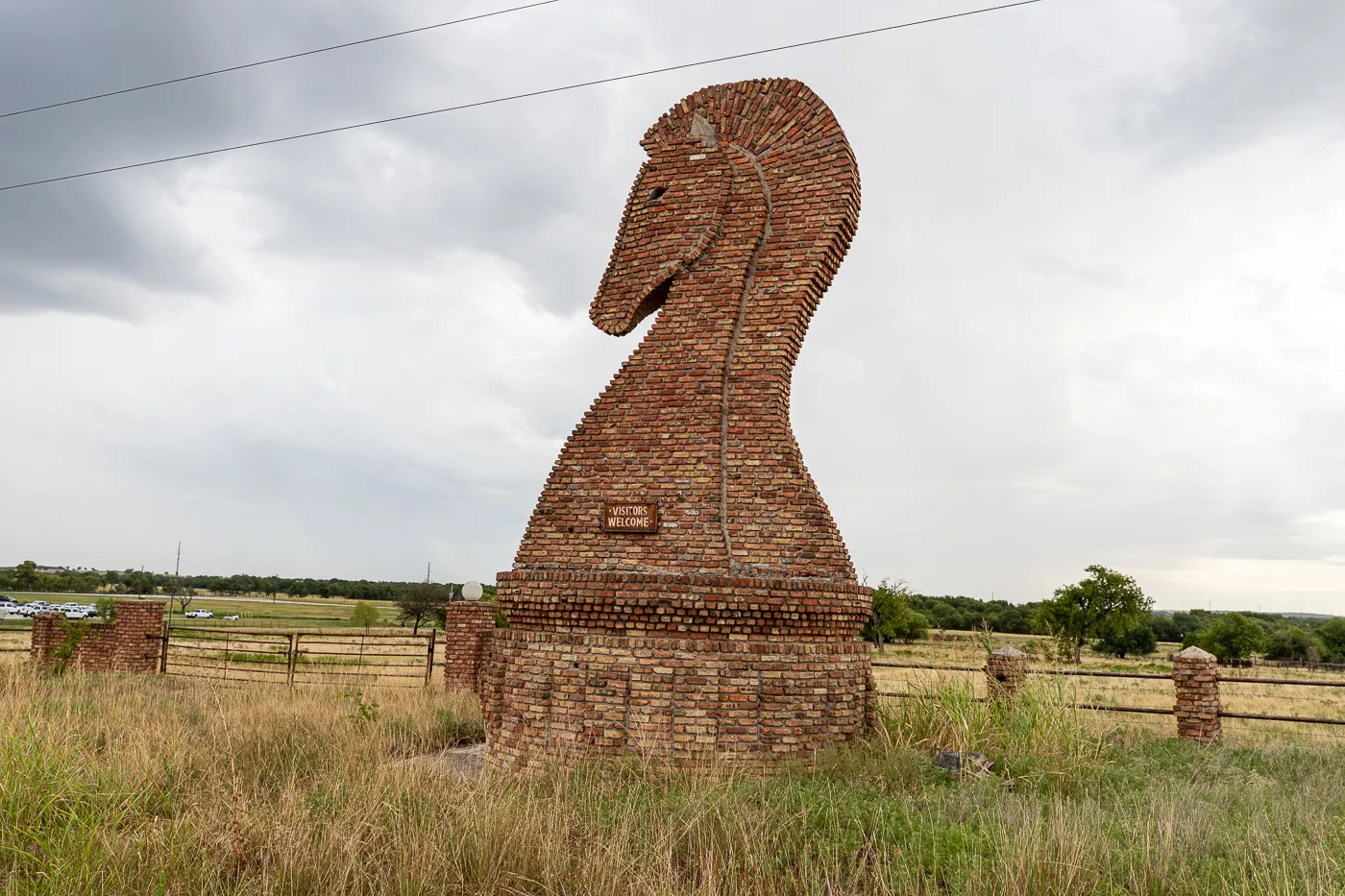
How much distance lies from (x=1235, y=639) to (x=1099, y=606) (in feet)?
43.4

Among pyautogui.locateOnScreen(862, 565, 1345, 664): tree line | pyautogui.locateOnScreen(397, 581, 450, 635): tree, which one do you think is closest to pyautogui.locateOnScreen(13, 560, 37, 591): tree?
pyautogui.locateOnScreen(397, 581, 450, 635): tree

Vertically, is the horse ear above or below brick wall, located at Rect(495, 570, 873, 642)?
above

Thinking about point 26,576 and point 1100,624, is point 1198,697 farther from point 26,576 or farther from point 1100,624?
point 26,576

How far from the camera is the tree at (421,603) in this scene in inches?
2232

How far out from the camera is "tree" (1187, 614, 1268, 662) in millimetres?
41772

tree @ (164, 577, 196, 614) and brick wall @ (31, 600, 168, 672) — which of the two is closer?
brick wall @ (31, 600, 168, 672)

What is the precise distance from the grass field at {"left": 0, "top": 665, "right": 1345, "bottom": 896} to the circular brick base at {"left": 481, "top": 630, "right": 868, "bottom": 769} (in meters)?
0.31

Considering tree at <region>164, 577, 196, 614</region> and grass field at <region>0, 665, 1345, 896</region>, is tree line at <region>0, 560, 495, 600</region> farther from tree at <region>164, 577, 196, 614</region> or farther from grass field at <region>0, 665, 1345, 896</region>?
grass field at <region>0, 665, 1345, 896</region>

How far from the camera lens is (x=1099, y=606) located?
34500mm

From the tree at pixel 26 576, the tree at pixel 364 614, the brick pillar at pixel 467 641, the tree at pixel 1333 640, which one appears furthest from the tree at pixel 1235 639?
the tree at pixel 26 576

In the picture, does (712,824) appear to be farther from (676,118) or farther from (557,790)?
(676,118)

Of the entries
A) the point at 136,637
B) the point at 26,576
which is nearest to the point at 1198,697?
the point at 136,637

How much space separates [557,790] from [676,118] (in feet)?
23.2

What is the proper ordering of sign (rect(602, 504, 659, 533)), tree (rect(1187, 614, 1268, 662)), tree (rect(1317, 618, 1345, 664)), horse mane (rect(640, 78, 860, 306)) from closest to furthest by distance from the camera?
sign (rect(602, 504, 659, 533))
horse mane (rect(640, 78, 860, 306))
tree (rect(1187, 614, 1268, 662))
tree (rect(1317, 618, 1345, 664))
